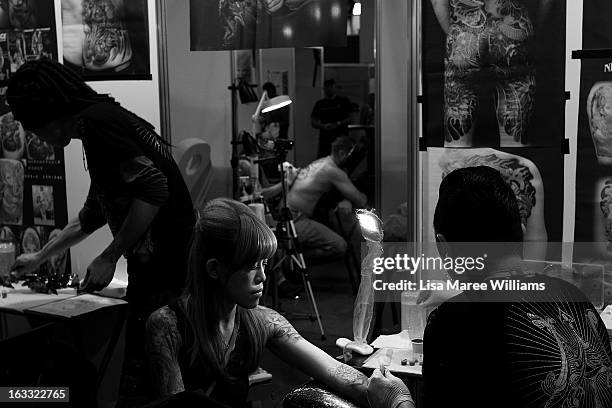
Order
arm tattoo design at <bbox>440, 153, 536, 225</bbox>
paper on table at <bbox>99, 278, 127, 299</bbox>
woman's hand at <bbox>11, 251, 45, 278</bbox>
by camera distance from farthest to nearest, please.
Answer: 1. paper on table at <bbox>99, 278, 127, 299</bbox>
2. woman's hand at <bbox>11, 251, 45, 278</bbox>
3. arm tattoo design at <bbox>440, 153, 536, 225</bbox>

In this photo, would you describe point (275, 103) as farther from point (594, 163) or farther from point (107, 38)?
point (594, 163)

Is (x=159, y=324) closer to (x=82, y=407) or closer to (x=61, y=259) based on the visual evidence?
(x=82, y=407)

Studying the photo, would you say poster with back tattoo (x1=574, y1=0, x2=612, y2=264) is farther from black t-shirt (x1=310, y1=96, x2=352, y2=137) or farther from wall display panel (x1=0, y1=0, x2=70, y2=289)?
wall display panel (x1=0, y1=0, x2=70, y2=289)

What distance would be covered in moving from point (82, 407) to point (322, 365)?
1.61m

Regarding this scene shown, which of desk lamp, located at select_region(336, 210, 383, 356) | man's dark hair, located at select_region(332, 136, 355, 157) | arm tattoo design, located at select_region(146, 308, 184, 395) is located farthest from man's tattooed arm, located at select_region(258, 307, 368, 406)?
man's dark hair, located at select_region(332, 136, 355, 157)

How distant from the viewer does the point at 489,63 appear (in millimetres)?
2625

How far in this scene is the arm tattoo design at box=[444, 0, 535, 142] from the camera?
2.57 metres

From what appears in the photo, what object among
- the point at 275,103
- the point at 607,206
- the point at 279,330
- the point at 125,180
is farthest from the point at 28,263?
the point at 607,206

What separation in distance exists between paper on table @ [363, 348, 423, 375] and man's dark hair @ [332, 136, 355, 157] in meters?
1.25

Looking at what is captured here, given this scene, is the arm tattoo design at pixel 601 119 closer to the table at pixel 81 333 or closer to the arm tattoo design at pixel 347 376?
the arm tattoo design at pixel 347 376

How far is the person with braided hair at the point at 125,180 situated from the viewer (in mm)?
2500

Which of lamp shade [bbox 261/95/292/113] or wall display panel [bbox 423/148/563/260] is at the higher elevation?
lamp shade [bbox 261/95/292/113]

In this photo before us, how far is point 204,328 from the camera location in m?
1.77

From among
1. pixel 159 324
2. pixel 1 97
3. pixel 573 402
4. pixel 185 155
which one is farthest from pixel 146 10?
pixel 573 402
